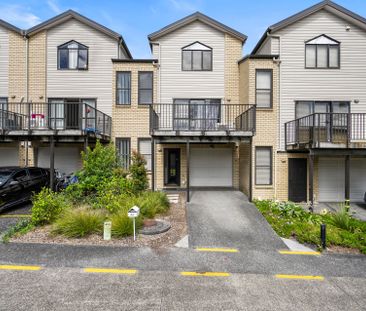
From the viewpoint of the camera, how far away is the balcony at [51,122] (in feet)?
35.8

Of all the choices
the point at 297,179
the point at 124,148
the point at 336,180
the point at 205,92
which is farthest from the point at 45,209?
the point at 336,180

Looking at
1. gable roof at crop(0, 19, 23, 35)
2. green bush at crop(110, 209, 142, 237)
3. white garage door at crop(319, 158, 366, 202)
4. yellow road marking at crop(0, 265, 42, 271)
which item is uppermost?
gable roof at crop(0, 19, 23, 35)

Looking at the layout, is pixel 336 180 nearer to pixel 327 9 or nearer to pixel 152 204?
pixel 327 9

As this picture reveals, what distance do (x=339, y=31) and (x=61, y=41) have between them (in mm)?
15764

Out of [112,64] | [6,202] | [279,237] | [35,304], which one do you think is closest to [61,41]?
[112,64]

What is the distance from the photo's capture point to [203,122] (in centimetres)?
1308

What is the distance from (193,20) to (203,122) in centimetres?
604

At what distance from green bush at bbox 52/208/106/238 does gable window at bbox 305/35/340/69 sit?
1305cm

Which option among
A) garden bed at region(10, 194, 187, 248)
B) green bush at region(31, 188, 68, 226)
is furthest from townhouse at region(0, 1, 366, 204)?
garden bed at region(10, 194, 187, 248)

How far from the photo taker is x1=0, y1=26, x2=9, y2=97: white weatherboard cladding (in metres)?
13.8

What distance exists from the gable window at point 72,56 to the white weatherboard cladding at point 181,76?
4.27 m

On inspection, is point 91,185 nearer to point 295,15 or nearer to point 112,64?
point 112,64

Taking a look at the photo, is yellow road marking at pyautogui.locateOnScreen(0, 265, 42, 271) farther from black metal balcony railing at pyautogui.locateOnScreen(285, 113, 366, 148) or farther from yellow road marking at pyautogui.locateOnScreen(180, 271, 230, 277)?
black metal balcony railing at pyautogui.locateOnScreen(285, 113, 366, 148)

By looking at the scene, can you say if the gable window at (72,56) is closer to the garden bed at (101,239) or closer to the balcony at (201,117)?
the balcony at (201,117)
